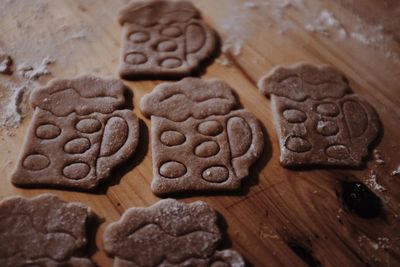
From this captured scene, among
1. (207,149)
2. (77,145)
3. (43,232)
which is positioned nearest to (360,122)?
(207,149)

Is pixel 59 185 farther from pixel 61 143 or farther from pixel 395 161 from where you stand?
pixel 395 161

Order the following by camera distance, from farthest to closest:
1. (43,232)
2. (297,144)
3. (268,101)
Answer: (268,101) → (297,144) → (43,232)

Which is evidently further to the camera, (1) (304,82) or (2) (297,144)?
(1) (304,82)

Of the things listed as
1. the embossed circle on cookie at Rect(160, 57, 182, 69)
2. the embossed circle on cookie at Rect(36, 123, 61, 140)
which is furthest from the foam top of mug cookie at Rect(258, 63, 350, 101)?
the embossed circle on cookie at Rect(36, 123, 61, 140)

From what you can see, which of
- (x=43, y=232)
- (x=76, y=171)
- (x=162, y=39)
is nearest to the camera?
(x=43, y=232)

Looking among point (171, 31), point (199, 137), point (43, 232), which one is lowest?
point (43, 232)

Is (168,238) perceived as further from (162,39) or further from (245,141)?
(162,39)

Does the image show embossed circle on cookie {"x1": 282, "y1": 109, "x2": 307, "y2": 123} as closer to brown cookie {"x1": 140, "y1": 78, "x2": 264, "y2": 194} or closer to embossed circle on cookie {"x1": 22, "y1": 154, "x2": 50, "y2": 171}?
brown cookie {"x1": 140, "y1": 78, "x2": 264, "y2": 194}
